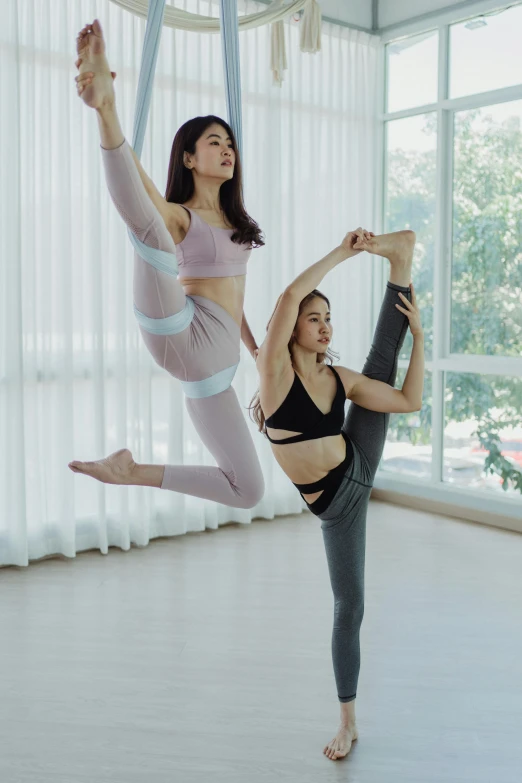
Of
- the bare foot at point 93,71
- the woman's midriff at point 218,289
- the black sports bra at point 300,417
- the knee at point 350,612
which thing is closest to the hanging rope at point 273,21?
the bare foot at point 93,71

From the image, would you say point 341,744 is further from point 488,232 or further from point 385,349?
point 488,232

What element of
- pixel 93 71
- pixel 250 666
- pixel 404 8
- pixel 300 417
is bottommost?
pixel 250 666

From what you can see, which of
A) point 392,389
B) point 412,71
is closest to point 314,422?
point 392,389

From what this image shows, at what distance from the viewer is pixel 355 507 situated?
249cm

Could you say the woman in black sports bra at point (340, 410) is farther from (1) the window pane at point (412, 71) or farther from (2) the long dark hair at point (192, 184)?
(1) the window pane at point (412, 71)

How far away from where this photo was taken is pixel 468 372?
17.5 ft

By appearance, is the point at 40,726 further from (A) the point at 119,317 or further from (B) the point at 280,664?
(A) the point at 119,317

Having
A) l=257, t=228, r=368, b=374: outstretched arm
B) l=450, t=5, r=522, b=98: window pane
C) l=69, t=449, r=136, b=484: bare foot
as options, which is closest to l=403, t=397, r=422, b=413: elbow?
l=257, t=228, r=368, b=374: outstretched arm

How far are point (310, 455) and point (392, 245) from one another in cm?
63

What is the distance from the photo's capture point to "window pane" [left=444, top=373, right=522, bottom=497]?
5.12m

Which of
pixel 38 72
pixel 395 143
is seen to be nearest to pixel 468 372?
pixel 395 143

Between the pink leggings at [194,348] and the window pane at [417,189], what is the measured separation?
334 cm

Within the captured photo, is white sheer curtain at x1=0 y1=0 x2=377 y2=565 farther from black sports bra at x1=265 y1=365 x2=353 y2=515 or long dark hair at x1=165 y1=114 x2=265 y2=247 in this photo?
black sports bra at x1=265 y1=365 x2=353 y2=515

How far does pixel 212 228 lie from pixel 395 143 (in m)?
3.73
